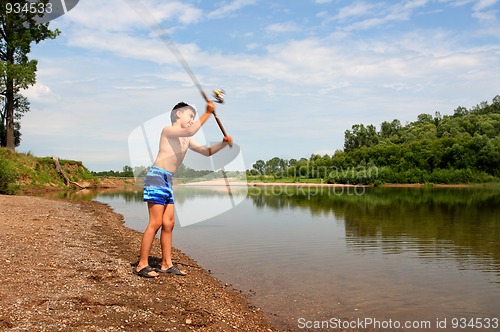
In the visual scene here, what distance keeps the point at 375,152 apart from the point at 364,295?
9124cm

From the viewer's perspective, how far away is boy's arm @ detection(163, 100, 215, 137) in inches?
262

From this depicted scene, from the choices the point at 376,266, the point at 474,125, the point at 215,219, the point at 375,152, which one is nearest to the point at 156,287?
the point at 376,266

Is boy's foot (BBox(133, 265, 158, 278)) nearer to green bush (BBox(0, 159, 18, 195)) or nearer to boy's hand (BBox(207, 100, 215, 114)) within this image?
boy's hand (BBox(207, 100, 215, 114))

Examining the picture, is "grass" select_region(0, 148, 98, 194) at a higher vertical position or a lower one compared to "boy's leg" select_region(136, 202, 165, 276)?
higher

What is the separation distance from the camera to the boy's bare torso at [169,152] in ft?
22.9

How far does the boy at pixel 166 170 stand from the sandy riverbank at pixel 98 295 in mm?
738

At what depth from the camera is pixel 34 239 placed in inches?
365

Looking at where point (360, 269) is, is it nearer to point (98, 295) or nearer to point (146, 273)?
point (146, 273)

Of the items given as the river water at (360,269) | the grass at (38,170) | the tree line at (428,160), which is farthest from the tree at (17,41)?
the tree line at (428,160)

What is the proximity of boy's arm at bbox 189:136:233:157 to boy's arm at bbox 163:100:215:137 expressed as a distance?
0.49m

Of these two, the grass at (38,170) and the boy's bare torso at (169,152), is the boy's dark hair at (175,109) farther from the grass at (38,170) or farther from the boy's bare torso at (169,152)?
the grass at (38,170)

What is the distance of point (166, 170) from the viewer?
7.02m

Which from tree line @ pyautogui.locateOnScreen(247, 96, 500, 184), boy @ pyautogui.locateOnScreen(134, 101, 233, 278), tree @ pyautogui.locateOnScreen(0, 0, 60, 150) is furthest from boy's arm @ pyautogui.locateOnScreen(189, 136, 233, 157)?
tree line @ pyautogui.locateOnScreen(247, 96, 500, 184)

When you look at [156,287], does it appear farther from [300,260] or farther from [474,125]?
[474,125]
